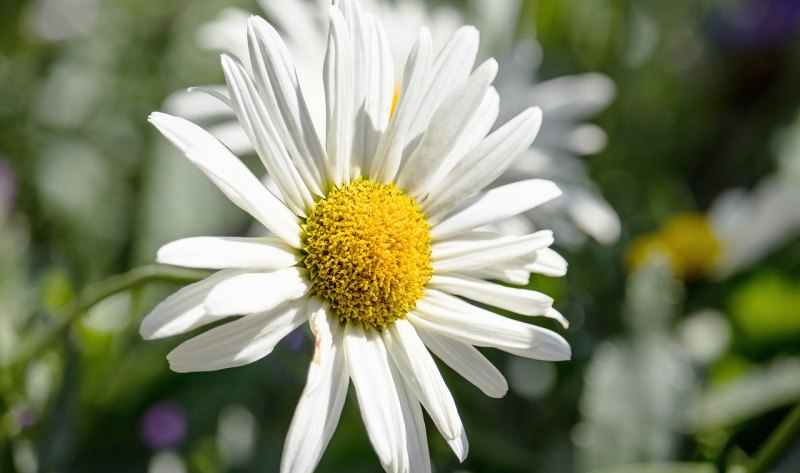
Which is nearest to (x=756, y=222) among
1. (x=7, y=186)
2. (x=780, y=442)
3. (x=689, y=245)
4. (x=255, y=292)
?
(x=689, y=245)

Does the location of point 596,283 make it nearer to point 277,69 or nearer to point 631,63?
point 631,63

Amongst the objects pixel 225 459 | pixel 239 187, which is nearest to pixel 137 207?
pixel 225 459

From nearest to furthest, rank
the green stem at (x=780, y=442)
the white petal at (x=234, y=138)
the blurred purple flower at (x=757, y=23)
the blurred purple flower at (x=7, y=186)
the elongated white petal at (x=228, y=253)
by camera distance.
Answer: the elongated white petal at (x=228, y=253), the green stem at (x=780, y=442), the white petal at (x=234, y=138), the blurred purple flower at (x=7, y=186), the blurred purple flower at (x=757, y=23)

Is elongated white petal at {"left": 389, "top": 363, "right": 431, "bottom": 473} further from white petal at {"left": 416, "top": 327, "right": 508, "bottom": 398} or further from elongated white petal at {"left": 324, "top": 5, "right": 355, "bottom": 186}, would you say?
elongated white petal at {"left": 324, "top": 5, "right": 355, "bottom": 186}

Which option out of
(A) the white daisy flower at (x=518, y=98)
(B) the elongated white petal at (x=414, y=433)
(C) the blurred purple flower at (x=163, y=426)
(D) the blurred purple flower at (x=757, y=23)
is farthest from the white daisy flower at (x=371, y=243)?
(D) the blurred purple flower at (x=757, y=23)

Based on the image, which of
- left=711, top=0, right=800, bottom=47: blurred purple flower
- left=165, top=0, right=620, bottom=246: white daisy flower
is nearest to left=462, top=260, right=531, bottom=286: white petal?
left=165, top=0, right=620, bottom=246: white daisy flower

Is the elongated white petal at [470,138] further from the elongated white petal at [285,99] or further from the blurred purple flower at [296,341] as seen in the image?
the blurred purple flower at [296,341]
